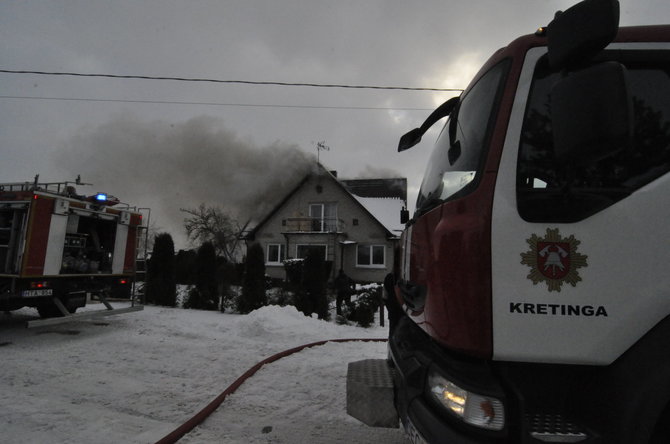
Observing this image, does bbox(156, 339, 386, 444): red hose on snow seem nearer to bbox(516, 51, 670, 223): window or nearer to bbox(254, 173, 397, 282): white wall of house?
bbox(516, 51, 670, 223): window

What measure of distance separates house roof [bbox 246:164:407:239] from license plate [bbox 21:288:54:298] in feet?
58.2

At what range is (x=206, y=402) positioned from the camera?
361 centimetres

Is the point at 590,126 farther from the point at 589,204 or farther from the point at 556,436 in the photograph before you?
the point at 556,436

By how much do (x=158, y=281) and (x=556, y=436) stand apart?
1202cm

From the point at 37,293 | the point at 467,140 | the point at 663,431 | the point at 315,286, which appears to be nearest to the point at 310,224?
the point at 315,286

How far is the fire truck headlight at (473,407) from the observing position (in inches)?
53.6

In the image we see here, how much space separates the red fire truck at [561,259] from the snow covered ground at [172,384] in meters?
1.92

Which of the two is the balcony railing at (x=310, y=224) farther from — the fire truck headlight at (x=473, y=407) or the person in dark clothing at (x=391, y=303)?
the fire truck headlight at (x=473, y=407)

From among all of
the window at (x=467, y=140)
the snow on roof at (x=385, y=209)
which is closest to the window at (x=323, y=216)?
the snow on roof at (x=385, y=209)

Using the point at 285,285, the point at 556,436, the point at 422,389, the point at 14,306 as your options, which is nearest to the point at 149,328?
the point at 14,306

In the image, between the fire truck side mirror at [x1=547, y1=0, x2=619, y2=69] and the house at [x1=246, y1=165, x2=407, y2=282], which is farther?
the house at [x1=246, y1=165, x2=407, y2=282]

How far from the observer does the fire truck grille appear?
1325 millimetres

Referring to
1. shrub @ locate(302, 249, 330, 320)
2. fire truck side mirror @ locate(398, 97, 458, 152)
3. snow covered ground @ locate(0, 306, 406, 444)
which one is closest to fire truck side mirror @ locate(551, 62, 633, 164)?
fire truck side mirror @ locate(398, 97, 458, 152)

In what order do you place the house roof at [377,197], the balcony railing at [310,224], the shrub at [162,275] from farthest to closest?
the balcony railing at [310,224] → the house roof at [377,197] → the shrub at [162,275]
